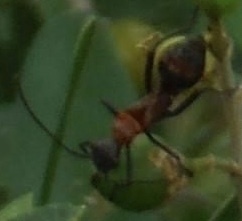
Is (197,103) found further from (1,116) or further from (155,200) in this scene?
(155,200)

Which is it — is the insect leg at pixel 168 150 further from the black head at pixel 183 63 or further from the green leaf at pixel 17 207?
the green leaf at pixel 17 207

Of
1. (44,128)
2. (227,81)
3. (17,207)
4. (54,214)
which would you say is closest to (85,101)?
(44,128)

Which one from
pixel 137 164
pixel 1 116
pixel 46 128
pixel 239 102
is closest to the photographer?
pixel 239 102

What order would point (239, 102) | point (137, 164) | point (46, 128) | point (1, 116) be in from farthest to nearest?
1. point (1, 116)
2. point (46, 128)
3. point (137, 164)
4. point (239, 102)

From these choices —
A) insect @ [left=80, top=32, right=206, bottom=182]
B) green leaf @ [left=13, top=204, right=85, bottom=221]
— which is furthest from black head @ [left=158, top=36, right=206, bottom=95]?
green leaf @ [left=13, top=204, right=85, bottom=221]

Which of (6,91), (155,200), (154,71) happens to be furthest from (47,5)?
(155,200)

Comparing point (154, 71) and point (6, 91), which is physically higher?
point (154, 71)

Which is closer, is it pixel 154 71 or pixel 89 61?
pixel 154 71

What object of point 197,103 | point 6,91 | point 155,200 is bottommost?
point 197,103
